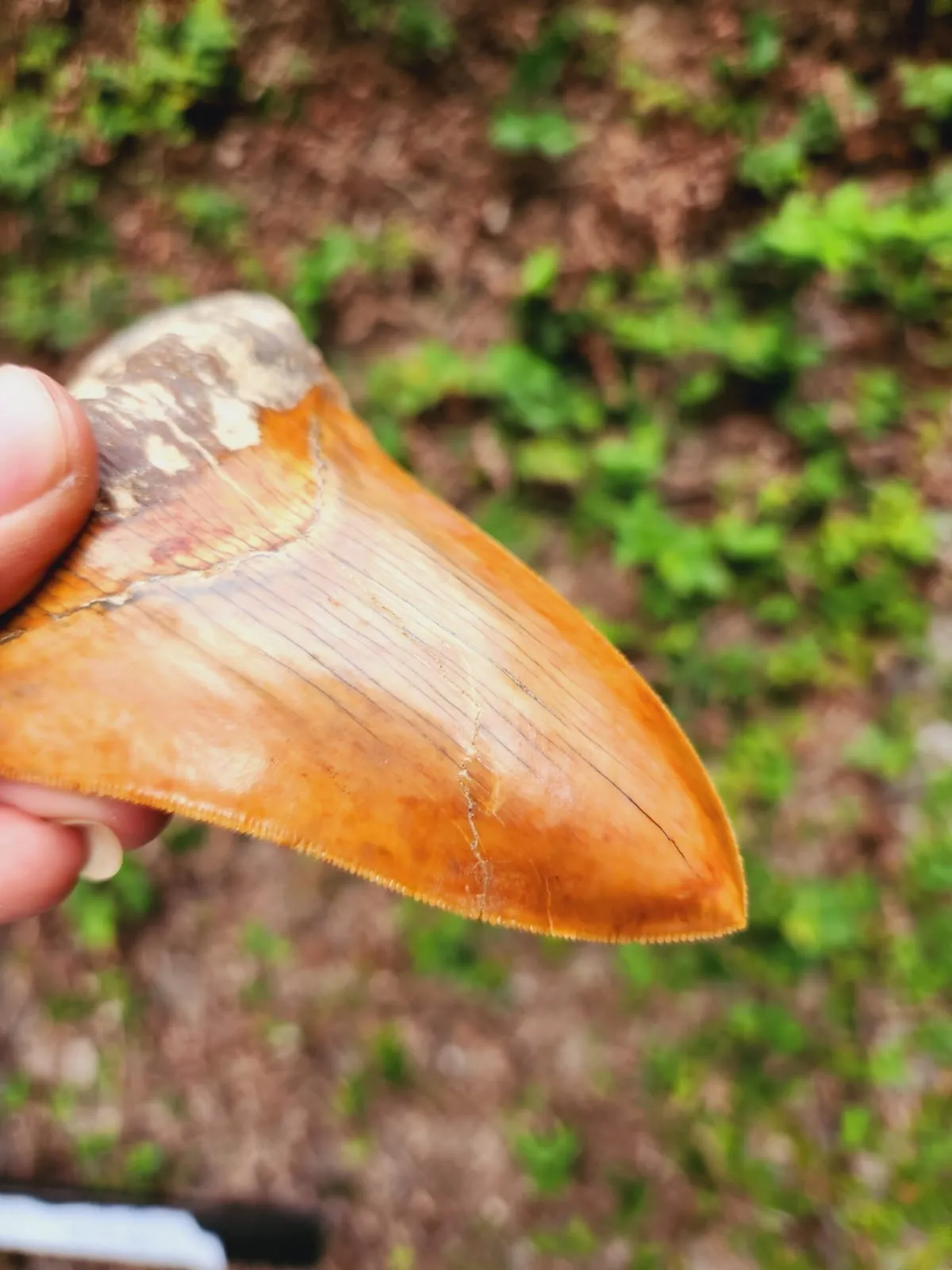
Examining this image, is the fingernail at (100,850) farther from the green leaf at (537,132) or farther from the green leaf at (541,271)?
the green leaf at (537,132)

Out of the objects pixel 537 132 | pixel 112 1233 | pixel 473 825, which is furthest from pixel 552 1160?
pixel 537 132

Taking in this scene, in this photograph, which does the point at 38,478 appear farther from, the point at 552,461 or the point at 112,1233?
the point at 112,1233

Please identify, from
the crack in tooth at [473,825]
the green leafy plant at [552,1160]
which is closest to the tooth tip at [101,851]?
the crack in tooth at [473,825]

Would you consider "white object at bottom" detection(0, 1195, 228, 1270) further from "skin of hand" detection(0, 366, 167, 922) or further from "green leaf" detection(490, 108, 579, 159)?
"green leaf" detection(490, 108, 579, 159)

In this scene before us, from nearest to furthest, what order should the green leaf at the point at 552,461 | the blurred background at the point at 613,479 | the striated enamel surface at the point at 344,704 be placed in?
1. the striated enamel surface at the point at 344,704
2. the blurred background at the point at 613,479
3. the green leaf at the point at 552,461

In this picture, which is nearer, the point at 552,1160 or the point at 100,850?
the point at 100,850

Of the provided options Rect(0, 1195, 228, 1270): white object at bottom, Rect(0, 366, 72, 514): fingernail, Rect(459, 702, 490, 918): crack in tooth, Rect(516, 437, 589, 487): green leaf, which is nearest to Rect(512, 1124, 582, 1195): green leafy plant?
Rect(0, 1195, 228, 1270): white object at bottom

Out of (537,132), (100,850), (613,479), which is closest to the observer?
(100,850)
